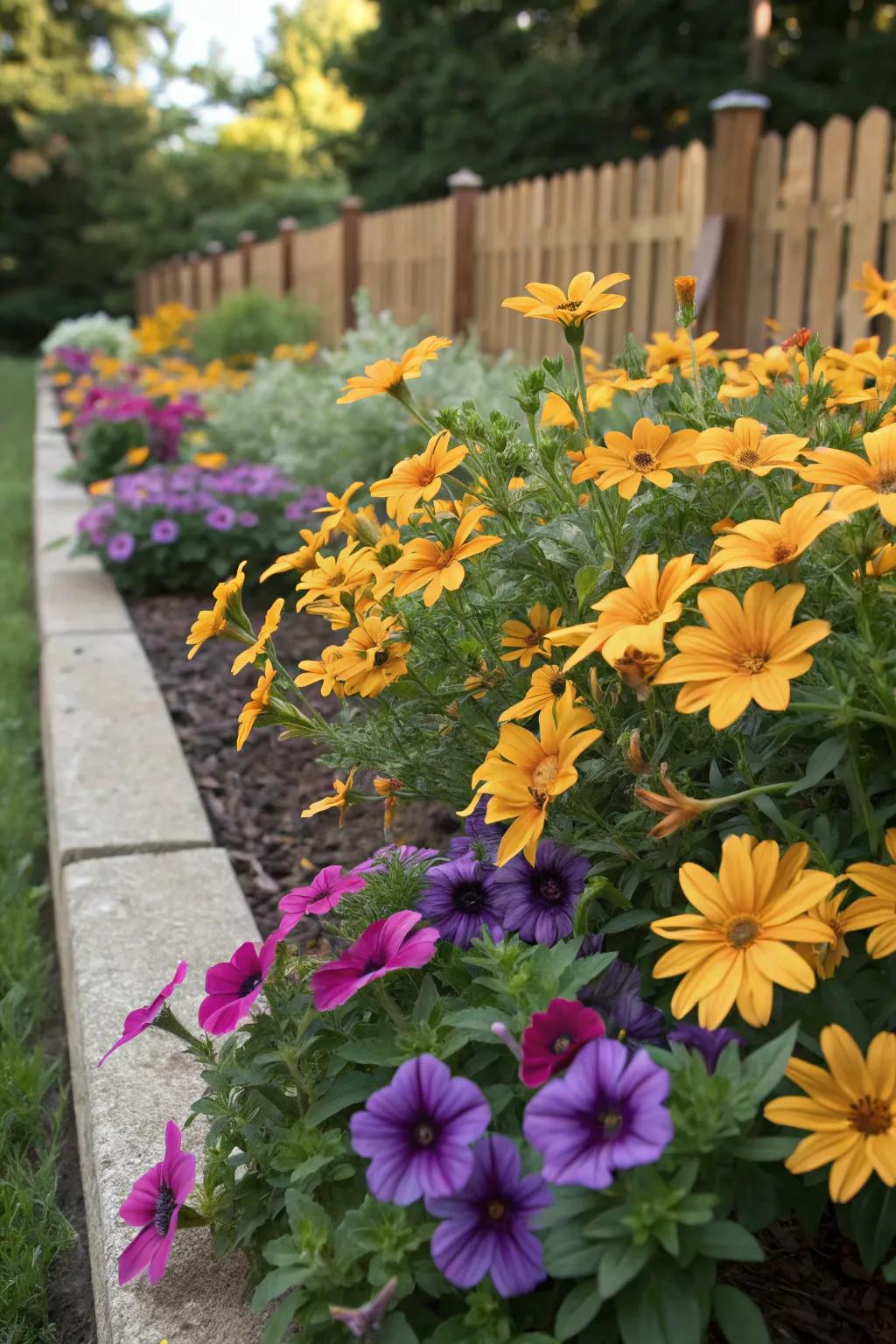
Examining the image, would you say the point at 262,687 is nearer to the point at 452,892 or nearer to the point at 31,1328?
the point at 452,892

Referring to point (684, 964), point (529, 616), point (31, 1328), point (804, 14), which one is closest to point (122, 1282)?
point (31, 1328)

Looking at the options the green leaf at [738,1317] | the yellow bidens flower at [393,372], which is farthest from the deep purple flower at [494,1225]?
the yellow bidens flower at [393,372]

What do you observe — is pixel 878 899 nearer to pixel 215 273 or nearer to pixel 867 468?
pixel 867 468

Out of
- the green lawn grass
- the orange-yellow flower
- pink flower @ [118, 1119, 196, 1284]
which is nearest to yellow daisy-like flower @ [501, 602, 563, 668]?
the orange-yellow flower

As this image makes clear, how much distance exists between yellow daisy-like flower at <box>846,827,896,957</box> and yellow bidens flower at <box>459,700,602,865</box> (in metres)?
0.29

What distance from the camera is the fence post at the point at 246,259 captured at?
1461 cm

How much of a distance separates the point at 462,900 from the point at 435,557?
431 millimetres

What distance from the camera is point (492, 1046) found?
4.22ft

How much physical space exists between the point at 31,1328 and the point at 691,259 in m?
5.39

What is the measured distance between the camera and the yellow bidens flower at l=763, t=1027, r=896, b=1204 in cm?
104

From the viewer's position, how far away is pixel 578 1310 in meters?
1.02

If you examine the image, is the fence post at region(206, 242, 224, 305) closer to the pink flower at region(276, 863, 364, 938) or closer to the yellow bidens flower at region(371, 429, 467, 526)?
the yellow bidens flower at region(371, 429, 467, 526)

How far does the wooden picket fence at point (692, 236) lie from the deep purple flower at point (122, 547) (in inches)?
110

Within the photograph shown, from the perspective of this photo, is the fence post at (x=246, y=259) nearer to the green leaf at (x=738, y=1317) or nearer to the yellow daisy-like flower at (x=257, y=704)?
the yellow daisy-like flower at (x=257, y=704)
